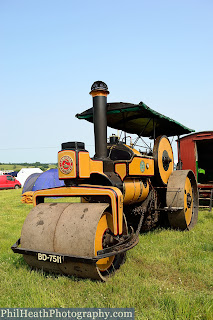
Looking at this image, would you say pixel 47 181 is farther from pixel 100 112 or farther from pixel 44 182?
pixel 100 112

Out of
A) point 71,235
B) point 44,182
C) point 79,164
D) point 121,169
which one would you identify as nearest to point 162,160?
point 121,169

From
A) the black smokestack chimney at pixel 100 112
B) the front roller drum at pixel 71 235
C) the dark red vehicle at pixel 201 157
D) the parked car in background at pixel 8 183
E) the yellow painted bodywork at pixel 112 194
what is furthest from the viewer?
the parked car in background at pixel 8 183

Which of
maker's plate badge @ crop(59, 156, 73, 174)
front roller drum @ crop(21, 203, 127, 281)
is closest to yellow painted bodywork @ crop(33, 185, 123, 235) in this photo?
front roller drum @ crop(21, 203, 127, 281)

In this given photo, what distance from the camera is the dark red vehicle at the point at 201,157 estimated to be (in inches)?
411

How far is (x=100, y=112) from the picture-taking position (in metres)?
4.52

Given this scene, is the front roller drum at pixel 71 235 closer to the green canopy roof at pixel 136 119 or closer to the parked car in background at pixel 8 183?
the green canopy roof at pixel 136 119

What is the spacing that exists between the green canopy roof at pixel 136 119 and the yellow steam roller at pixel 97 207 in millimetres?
21

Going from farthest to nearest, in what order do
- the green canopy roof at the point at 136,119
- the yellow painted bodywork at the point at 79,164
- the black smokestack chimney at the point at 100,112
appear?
the green canopy roof at the point at 136,119 < the black smokestack chimney at the point at 100,112 < the yellow painted bodywork at the point at 79,164

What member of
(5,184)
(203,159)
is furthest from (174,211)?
(5,184)

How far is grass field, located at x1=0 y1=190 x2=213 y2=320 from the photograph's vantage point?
2.92 meters

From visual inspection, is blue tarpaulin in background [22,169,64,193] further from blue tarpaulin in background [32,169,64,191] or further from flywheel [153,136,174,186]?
flywheel [153,136,174,186]

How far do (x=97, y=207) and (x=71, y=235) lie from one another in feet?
1.55

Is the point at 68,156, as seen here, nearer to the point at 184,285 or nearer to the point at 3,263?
the point at 3,263

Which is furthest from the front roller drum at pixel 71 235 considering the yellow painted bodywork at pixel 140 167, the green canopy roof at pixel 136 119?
the green canopy roof at pixel 136 119
